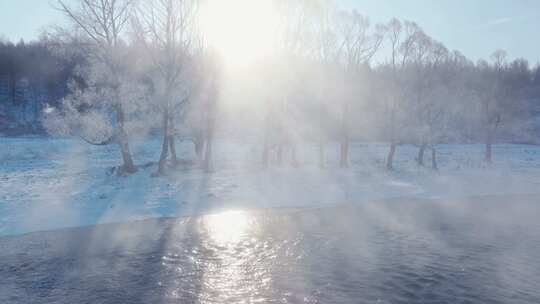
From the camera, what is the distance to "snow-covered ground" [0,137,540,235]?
19.8m

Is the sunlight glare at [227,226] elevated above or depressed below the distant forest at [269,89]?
below

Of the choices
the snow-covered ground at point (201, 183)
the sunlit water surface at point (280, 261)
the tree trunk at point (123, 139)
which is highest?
the tree trunk at point (123, 139)

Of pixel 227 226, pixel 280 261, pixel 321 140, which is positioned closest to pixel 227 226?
pixel 227 226

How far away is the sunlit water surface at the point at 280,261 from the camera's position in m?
10.4

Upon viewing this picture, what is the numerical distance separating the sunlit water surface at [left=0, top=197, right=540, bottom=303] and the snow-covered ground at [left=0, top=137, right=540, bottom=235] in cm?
240

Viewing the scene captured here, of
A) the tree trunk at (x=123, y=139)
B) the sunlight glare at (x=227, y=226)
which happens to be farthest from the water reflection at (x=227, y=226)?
the tree trunk at (x=123, y=139)

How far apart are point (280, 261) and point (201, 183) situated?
1404 cm

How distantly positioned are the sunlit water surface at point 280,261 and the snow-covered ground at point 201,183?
240cm

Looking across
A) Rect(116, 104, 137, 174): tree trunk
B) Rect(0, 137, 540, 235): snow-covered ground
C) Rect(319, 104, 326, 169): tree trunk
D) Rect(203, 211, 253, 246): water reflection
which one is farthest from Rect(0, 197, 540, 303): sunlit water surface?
Rect(319, 104, 326, 169): tree trunk

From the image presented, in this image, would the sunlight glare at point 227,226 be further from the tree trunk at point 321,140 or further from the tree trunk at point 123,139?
the tree trunk at point 321,140

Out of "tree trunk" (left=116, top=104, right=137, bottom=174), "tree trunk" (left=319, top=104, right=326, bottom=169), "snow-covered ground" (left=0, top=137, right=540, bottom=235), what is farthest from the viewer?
"tree trunk" (left=319, top=104, right=326, bottom=169)

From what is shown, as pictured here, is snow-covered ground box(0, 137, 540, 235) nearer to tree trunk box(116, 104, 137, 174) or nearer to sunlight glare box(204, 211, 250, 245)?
tree trunk box(116, 104, 137, 174)

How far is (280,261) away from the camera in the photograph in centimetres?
1291

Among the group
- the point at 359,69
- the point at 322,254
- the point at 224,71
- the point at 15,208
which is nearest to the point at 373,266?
the point at 322,254
